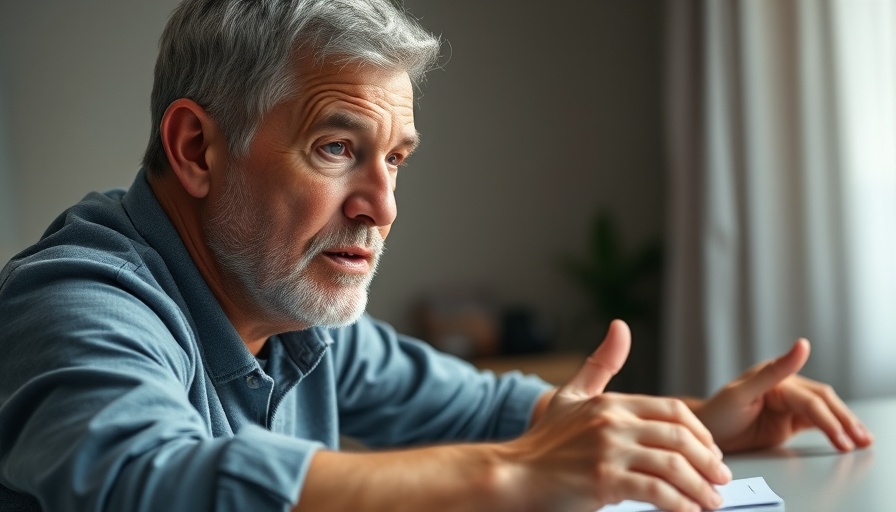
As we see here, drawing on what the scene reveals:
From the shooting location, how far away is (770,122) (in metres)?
3.01

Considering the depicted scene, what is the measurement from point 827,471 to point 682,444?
1.52 feet

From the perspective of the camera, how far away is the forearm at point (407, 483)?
0.77 meters

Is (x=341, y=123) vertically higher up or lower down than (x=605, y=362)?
higher up

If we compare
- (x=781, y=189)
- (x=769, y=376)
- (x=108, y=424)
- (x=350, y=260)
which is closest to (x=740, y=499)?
(x=769, y=376)

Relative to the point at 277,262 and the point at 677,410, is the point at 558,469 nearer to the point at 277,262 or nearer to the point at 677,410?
the point at 677,410

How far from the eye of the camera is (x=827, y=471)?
1.20 metres

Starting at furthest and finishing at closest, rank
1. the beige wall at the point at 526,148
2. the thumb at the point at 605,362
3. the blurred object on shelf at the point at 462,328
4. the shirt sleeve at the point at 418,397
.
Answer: the beige wall at the point at 526,148, the blurred object on shelf at the point at 462,328, the shirt sleeve at the point at 418,397, the thumb at the point at 605,362

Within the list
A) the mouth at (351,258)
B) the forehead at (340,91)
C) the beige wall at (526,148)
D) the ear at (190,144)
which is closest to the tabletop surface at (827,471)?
the mouth at (351,258)

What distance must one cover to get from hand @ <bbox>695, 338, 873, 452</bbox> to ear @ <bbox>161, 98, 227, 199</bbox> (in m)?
0.74

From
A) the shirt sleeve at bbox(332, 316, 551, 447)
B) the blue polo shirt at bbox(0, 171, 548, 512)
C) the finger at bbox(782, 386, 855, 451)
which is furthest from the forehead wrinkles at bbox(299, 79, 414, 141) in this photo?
the finger at bbox(782, 386, 855, 451)

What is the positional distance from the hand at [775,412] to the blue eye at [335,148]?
2.04ft

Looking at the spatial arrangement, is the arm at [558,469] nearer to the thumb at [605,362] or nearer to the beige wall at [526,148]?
the thumb at [605,362]

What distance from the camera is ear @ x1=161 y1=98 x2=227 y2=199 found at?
3.91ft

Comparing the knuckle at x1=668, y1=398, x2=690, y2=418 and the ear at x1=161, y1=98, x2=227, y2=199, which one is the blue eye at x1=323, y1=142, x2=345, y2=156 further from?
the knuckle at x1=668, y1=398, x2=690, y2=418
